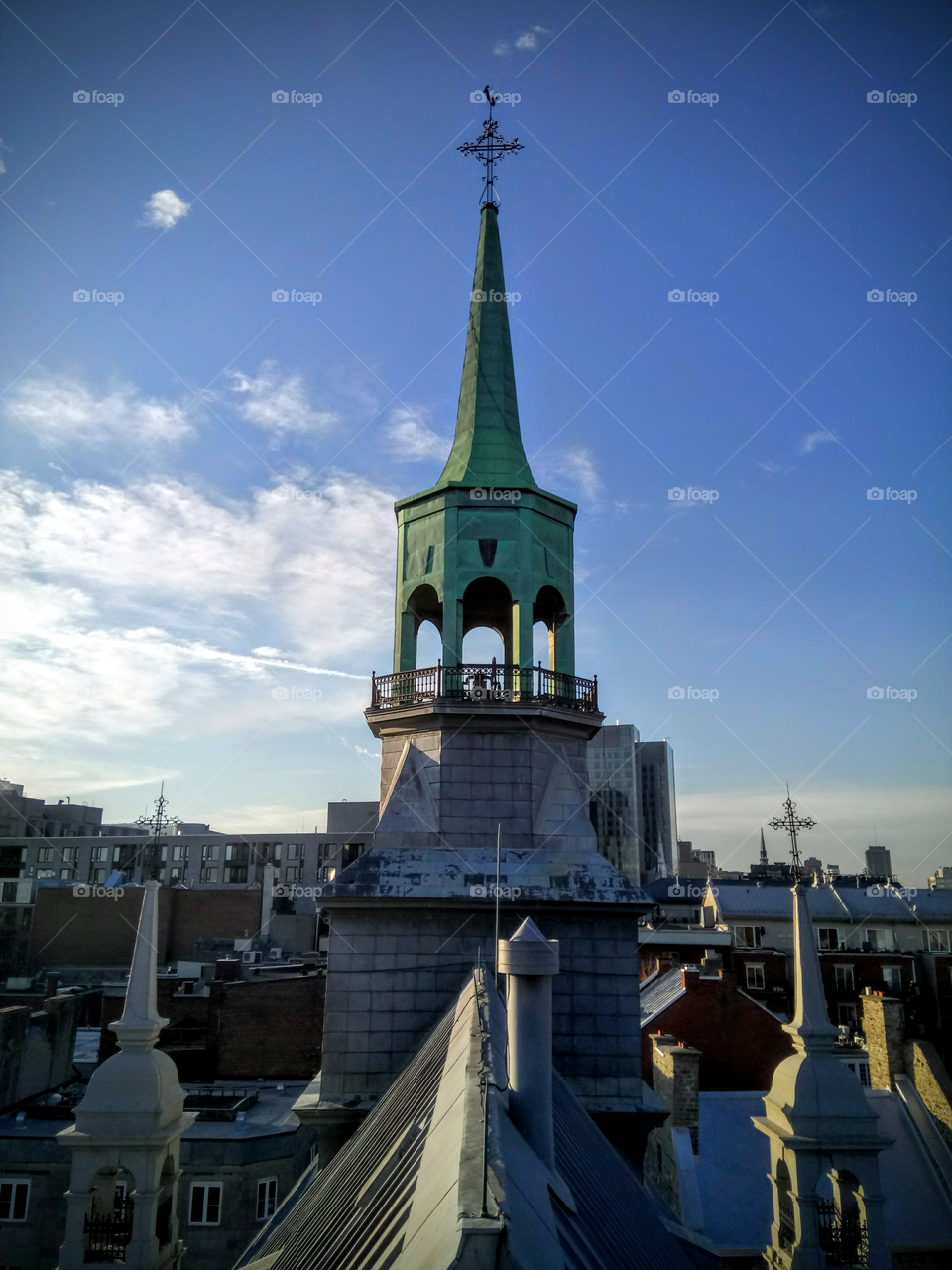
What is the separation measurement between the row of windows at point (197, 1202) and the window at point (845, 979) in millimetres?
32436

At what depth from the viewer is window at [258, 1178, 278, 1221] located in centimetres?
2780

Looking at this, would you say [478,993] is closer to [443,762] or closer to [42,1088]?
[443,762]

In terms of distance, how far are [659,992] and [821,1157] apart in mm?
23188

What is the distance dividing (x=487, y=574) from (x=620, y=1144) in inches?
420

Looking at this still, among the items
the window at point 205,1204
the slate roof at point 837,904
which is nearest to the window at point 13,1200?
the window at point 205,1204

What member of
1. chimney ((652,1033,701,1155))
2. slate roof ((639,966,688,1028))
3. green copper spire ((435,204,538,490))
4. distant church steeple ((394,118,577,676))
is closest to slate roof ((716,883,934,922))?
slate roof ((639,966,688,1028))

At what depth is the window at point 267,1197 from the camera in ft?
91.2

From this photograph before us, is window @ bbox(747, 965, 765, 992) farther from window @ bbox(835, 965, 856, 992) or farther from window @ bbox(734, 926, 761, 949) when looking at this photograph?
window @ bbox(734, 926, 761, 949)

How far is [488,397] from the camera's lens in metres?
20.7

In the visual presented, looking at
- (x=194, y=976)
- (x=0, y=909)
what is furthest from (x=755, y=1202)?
(x=0, y=909)

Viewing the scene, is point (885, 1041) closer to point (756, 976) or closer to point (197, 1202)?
point (756, 976)

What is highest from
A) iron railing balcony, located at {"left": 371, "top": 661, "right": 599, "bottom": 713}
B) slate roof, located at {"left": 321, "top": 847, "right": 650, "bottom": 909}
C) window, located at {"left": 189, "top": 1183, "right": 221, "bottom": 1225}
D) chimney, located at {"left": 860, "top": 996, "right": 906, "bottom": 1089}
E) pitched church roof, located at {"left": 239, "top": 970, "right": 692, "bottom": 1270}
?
iron railing balcony, located at {"left": 371, "top": 661, "right": 599, "bottom": 713}

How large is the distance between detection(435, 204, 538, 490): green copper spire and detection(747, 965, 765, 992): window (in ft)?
110

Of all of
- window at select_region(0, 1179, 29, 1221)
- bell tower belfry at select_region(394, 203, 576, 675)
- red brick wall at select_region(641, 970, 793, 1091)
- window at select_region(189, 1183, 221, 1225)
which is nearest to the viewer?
bell tower belfry at select_region(394, 203, 576, 675)
